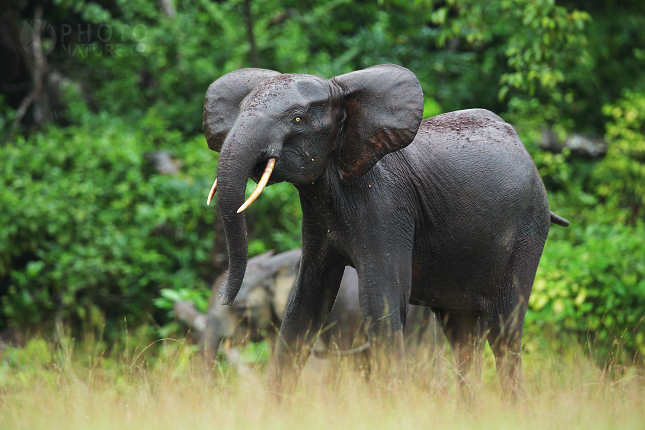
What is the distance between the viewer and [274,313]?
6.24 meters

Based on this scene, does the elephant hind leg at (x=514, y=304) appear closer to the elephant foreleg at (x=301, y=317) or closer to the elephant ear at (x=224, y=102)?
the elephant foreleg at (x=301, y=317)

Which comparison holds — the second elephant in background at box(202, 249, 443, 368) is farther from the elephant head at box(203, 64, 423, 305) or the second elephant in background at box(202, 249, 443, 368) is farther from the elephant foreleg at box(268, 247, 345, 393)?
the elephant head at box(203, 64, 423, 305)

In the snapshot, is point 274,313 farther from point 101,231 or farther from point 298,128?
point 298,128


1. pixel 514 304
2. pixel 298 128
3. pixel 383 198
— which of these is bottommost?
pixel 514 304

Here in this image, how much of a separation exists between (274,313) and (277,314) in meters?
0.06

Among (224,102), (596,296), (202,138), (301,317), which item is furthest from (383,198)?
(202,138)

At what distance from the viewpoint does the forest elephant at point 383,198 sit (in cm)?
333

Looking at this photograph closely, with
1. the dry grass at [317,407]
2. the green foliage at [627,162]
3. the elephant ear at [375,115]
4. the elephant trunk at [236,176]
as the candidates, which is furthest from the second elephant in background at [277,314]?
the green foliage at [627,162]

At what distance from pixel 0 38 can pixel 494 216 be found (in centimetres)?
986

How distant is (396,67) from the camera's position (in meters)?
3.60

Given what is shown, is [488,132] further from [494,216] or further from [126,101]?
[126,101]

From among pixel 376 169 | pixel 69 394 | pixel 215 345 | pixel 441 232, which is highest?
pixel 376 169

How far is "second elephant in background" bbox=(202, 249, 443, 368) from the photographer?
586cm

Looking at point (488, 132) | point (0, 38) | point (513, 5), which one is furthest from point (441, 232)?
point (0, 38)
